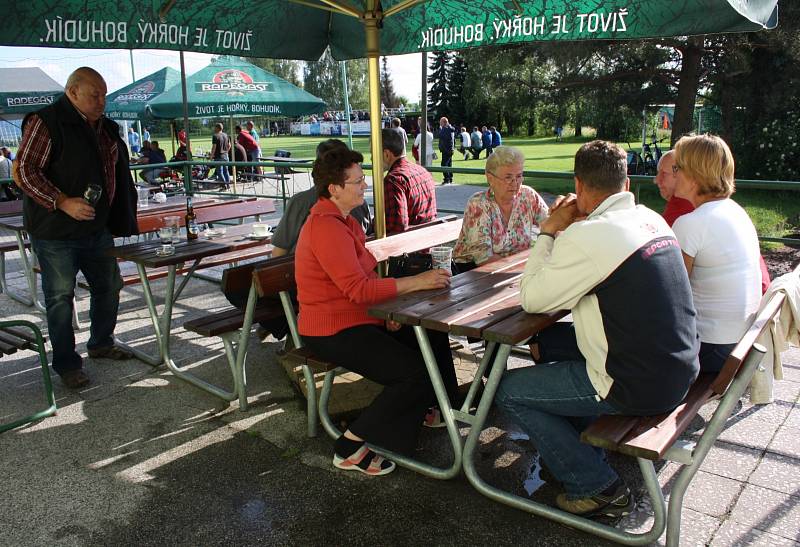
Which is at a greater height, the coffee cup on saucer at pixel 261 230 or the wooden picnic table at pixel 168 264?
the coffee cup on saucer at pixel 261 230

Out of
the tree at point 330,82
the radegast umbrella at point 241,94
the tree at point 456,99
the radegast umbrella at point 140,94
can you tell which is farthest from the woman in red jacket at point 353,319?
the tree at point 330,82

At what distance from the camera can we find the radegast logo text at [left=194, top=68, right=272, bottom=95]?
1262 centimetres

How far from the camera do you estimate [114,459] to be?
321 centimetres

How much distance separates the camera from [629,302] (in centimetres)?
224

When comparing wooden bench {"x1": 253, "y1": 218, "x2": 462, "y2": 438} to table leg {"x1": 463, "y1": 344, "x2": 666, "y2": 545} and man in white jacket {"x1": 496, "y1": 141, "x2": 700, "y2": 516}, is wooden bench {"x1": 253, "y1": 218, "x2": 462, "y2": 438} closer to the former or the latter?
table leg {"x1": 463, "y1": 344, "x2": 666, "y2": 545}

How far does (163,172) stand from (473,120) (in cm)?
4132

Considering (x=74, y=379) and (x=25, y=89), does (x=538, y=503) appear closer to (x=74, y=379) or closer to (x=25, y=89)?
(x=74, y=379)

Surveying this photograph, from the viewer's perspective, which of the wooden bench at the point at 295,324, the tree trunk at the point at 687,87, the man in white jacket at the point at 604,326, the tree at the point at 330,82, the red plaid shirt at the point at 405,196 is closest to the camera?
the man in white jacket at the point at 604,326

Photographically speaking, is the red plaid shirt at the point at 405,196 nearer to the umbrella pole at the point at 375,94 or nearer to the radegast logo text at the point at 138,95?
the umbrella pole at the point at 375,94

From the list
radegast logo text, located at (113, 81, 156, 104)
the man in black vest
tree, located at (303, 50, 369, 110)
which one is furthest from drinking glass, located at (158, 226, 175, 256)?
tree, located at (303, 50, 369, 110)

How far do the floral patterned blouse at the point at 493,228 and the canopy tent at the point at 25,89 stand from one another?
47.0 feet

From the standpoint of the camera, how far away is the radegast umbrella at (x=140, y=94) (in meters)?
16.1

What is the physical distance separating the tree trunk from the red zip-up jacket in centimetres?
1448

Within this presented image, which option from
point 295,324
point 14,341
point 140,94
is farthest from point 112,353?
point 140,94
